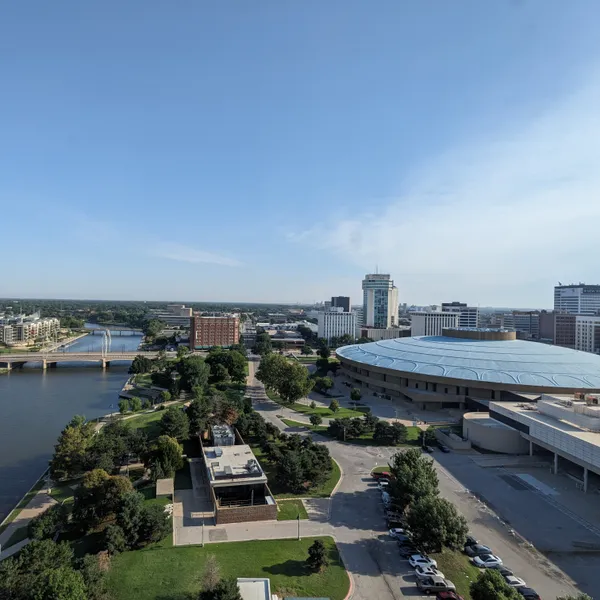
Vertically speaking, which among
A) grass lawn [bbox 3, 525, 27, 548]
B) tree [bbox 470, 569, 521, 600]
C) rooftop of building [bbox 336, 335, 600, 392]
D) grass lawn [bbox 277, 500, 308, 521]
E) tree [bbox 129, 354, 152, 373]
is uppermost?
rooftop of building [bbox 336, 335, 600, 392]

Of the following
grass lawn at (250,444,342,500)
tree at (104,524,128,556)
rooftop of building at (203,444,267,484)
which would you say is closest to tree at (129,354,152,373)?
rooftop of building at (203,444,267,484)

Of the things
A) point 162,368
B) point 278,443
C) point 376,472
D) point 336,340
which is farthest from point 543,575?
point 336,340

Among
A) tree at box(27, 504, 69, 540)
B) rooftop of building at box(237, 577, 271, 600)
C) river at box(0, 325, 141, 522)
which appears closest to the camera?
rooftop of building at box(237, 577, 271, 600)

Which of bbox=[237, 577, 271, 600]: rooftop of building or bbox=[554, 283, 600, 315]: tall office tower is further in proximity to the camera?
bbox=[554, 283, 600, 315]: tall office tower

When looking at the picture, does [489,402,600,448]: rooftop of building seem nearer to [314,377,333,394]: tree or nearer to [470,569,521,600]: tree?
[470,569,521,600]: tree

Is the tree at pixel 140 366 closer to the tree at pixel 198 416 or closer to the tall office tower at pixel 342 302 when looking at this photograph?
the tree at pixel 198 416

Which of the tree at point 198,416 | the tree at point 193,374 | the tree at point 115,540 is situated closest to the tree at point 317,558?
the tree at point 115,540

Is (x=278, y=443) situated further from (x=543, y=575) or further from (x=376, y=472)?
(x=543, y=575)
